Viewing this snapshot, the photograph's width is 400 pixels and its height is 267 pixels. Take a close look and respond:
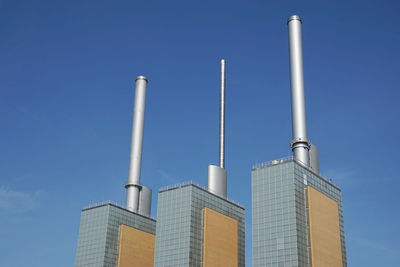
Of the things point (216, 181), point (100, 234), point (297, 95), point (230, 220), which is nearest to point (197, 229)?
point (230, 220)

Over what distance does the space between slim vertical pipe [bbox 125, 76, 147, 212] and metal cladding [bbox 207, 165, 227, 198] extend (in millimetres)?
25321

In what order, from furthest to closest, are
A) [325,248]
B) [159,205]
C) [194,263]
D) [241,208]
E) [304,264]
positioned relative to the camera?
[241,208]
[159,205]
[194,263]
[325,248]
[304,264]

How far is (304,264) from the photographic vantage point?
3959 inches

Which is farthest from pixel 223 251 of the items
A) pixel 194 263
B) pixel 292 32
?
pixel 292 32

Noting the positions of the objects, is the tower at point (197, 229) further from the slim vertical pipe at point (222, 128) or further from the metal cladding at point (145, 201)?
the metal cladding at point (145, 201)

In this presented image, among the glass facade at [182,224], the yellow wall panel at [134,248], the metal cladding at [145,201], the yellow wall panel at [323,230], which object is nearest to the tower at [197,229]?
the glass facade at [182,224]

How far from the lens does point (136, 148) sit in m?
158

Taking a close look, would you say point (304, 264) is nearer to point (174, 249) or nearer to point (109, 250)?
point (174, 249)

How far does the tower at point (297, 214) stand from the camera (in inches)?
4016

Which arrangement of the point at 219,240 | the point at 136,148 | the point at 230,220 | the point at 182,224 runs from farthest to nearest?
the point at 136,148
the point at 230,220
the point at 219,240
the point at 182,224

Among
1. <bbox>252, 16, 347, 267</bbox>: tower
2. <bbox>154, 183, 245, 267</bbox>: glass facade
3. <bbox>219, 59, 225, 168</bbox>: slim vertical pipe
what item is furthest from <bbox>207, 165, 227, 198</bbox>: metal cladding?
<bbox>252, 16, 347, 267</bbox>: tower

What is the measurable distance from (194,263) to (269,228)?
20.4 metres

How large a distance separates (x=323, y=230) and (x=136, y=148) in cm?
6683

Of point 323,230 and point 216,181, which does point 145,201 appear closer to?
point 216,181
